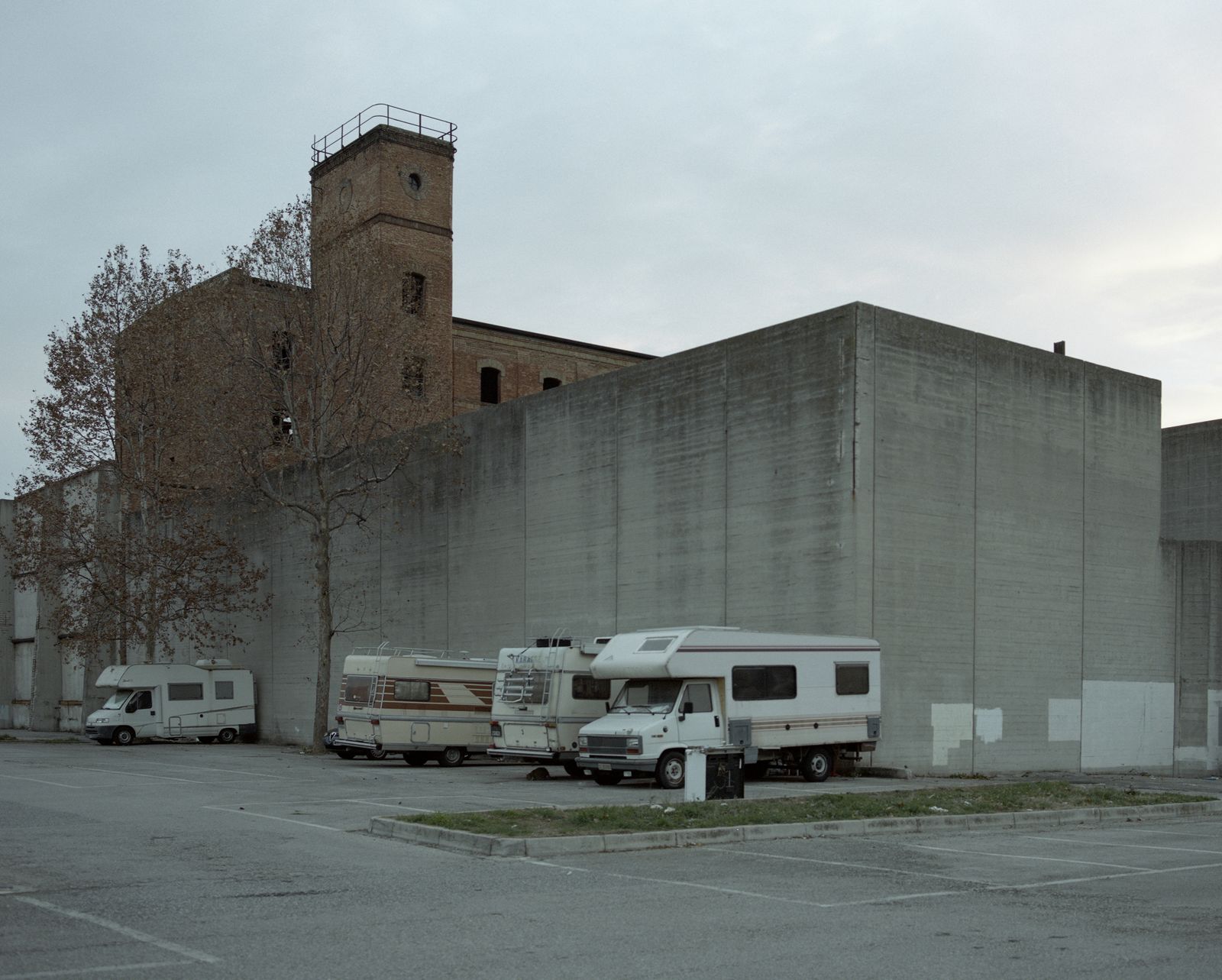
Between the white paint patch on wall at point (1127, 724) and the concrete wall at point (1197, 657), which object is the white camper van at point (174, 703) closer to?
the white paint patch on wall at point (1127, 724)

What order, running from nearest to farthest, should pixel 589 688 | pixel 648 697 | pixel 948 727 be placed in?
pixel 648 697 → pixel 589 688 → pixel 948 727

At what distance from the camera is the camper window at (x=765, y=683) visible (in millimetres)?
24500

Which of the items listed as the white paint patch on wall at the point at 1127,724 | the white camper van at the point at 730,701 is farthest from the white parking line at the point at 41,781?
the white paint patch on wall at the point at 1127,724

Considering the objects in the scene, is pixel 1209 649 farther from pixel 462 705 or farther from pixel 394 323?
pixel 394 323

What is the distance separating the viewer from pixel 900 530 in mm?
28297

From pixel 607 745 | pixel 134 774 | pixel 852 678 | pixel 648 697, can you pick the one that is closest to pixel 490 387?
pixel 134 774

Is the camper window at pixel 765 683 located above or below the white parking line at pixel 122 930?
above

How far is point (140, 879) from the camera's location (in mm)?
12000

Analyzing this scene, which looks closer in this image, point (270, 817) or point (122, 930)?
point (122, 930)

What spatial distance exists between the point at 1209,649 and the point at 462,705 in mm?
19439

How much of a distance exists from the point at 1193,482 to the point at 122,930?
1506 inches

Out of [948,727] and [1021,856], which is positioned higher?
[1021,856]

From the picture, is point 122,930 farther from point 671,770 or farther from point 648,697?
point 648,697

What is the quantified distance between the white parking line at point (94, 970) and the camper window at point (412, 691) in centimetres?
2317
